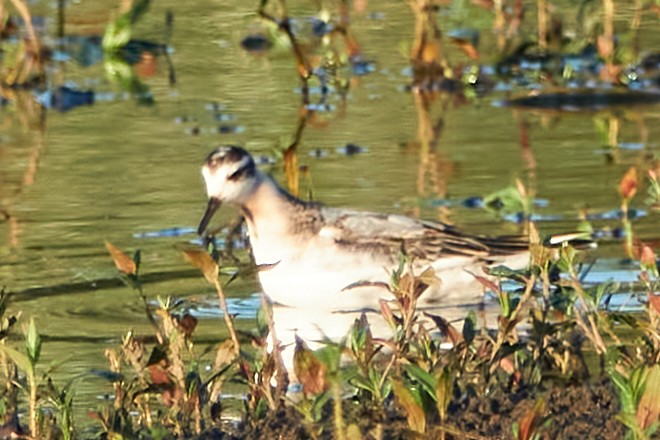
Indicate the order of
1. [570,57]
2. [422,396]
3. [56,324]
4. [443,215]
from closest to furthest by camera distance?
1. [422,396]
2. [56,324]
3. [443,215]
4. [570,57]

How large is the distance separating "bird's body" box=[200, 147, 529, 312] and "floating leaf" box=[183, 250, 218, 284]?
265 cm

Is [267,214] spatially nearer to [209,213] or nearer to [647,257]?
[209,213]

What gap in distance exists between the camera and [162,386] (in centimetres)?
561

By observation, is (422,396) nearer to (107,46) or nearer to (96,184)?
(96,184)

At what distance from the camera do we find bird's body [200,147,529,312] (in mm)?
8562

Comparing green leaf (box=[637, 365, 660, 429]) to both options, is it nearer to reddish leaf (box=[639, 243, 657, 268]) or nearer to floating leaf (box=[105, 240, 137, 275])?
reddish leaf (box=[639, 243, 657, 268])

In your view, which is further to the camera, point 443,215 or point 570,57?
point 570,57

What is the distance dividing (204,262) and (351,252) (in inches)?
120

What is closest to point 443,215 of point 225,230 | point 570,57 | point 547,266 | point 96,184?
point 225,230

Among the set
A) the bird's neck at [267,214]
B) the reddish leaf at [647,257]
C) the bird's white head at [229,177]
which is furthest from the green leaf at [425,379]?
the bird's white head at [229,177]

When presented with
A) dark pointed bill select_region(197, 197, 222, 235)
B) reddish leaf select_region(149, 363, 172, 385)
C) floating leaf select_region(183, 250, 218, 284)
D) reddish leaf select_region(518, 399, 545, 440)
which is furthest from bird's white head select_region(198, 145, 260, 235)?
reddish leaf select_region(518, 399, 545, 440)

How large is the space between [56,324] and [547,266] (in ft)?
8.08

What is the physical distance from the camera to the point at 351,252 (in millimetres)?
8695

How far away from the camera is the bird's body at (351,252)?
28.1 ft
